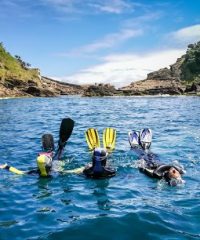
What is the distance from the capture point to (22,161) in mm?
16391

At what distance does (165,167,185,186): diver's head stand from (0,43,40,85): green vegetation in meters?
102

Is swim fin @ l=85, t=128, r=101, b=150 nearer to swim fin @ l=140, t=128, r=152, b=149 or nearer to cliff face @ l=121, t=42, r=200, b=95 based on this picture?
swim fin @ l=140, t=128, r=152, b=149

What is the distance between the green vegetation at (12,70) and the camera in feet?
378

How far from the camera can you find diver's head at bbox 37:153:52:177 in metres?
12.6

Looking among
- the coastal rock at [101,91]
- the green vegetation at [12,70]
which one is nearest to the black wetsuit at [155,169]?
the coastal rock at [101,91]

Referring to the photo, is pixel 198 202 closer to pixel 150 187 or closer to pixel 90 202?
pixel 150 187

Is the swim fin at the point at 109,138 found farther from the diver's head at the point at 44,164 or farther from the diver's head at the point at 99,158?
the diver's head at the point at 99,158

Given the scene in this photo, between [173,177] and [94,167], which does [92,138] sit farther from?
[173,177]

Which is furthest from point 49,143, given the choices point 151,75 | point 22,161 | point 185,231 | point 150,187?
point 151,75

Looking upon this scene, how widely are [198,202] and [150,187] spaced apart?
5.85 feet

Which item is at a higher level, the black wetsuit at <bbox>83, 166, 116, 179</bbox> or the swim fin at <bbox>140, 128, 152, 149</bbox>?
the swim fin at <bbox>140, 128, 152, 149</bbox>

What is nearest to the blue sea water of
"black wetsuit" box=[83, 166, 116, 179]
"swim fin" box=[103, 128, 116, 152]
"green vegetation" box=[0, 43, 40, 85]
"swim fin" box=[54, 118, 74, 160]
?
"black wetsuit" box=[83, 166, 116, 179]

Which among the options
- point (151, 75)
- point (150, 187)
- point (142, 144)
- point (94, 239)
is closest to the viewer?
point (94, 239)

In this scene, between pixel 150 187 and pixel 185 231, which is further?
pixel 150 187
